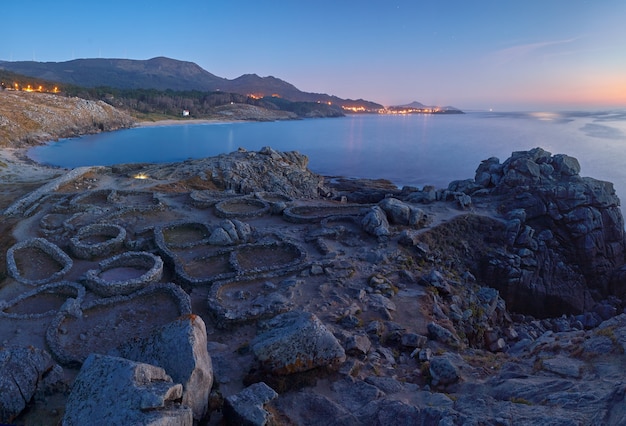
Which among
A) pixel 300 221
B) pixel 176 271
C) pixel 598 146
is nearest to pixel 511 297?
pixel 300 221

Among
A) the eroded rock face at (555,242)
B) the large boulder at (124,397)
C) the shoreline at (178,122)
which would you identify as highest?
the shoreline at (178,122)

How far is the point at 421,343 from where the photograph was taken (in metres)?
11.4

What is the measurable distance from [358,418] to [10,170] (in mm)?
39772

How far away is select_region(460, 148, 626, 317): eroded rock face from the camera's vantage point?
21.8 metres

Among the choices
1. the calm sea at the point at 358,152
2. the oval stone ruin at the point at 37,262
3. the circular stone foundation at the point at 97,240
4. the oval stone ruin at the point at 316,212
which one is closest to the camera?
the oval stone ruin at the point at 37,262

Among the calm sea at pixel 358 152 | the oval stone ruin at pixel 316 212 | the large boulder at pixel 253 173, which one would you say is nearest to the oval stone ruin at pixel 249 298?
the oval stone ruin at pixel 316 212

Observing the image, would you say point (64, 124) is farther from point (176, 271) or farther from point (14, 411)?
point (14, 411)

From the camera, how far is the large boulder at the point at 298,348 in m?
8.74

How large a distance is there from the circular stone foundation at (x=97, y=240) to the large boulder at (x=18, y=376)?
8815 millimetres

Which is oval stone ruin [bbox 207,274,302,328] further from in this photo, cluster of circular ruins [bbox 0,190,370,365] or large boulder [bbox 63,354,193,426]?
large boulder [bbox 63,354,193,426]

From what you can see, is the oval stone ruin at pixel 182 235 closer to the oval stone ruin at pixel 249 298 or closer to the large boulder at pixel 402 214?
the oval stone ruin at pixel 249 298

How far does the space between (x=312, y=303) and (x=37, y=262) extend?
1180cm

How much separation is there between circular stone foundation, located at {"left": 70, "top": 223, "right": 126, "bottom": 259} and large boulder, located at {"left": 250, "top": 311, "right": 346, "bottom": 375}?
36.1ft

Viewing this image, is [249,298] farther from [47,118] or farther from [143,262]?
[47,118]
